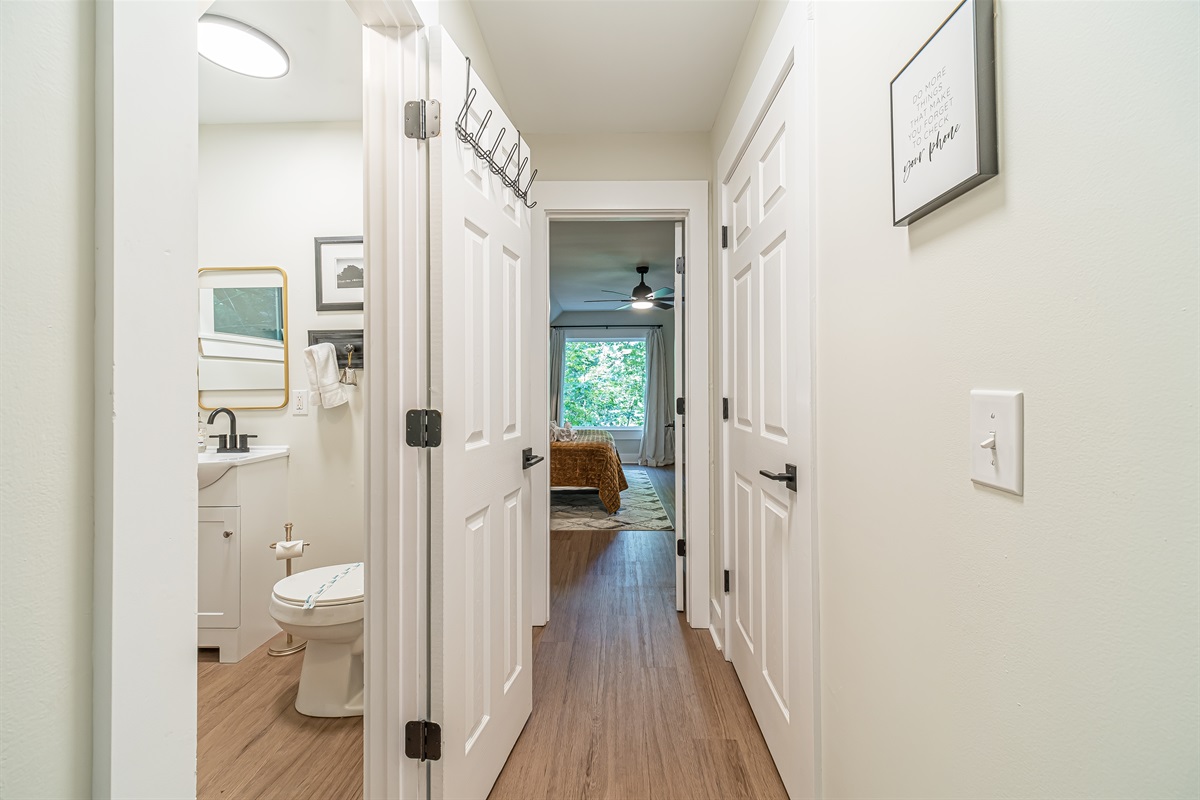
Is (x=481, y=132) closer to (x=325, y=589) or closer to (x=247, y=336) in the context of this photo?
(x=325, y=589)

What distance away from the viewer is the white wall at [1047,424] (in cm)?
48

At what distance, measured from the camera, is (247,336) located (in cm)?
268

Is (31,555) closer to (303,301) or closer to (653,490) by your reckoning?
(303,301)

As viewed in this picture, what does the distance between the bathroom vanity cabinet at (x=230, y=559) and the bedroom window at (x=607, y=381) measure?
22.4 feet

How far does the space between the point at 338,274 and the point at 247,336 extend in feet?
1.79

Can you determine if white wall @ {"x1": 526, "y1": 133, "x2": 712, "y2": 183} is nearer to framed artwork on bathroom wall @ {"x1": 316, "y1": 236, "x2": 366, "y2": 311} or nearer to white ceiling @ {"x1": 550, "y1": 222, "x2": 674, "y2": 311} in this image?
framed artwork on bathroom wall @ {"x1": 316, "y1": 236, "x2": 366, "y2": 311}

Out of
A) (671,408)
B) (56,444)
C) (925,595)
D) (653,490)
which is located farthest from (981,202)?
(671,408)

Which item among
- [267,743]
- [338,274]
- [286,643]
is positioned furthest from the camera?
[338,274]

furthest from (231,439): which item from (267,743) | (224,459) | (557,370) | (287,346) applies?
(557,370)

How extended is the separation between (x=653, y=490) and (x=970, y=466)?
232 inches

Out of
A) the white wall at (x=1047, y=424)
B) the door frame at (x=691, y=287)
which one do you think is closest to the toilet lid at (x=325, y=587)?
the door frame at (x=691, y=287)

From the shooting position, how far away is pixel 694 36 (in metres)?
2.02

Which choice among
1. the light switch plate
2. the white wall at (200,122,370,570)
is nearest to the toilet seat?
the white wall at (200,122,370,570)

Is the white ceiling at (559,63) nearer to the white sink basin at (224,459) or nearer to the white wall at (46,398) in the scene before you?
the white sink basin at (224,459)
